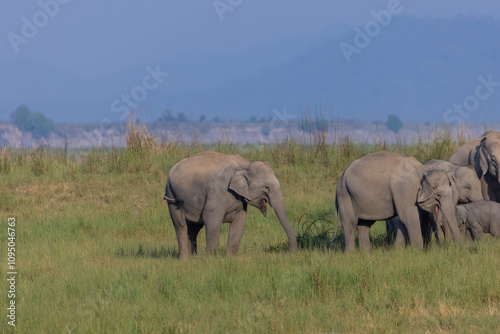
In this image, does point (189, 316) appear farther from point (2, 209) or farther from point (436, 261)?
point (2, 209)

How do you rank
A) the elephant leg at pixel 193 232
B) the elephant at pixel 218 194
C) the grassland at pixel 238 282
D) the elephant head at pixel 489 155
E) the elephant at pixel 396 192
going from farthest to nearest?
the elephant head at pixel 489 155
the elephant leg at pixel 193 232
the elephant at pixel 218 194
the elephant at pixel 396 192
the grassland at pixel 238 282

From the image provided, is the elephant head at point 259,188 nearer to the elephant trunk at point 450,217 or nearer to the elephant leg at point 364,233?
the elephant leg at point 364,233

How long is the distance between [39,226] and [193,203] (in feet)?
14.7

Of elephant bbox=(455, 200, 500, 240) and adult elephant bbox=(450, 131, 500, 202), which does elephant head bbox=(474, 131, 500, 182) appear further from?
elephant bbox=(455, 200, 500, 240)

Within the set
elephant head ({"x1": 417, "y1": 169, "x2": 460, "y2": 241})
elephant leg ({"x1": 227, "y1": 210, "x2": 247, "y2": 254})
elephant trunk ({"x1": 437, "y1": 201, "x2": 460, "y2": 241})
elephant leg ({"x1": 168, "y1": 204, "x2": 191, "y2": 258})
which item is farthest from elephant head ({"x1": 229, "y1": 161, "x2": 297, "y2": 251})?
elephant trunk ({"x1": 437, "y1": 201, "x2": 460, "y2": 241})

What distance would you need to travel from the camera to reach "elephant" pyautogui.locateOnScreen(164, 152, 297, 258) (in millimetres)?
8406

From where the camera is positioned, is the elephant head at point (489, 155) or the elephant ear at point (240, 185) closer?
the elephant ear at point (240, 185)

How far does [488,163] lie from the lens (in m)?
10.6

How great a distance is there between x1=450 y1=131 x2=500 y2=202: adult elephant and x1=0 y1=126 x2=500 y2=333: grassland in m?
1.35

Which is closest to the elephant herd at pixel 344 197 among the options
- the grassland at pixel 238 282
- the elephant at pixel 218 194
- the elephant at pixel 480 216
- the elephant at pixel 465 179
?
the elephant at pixel 218 194

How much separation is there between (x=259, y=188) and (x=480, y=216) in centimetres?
354

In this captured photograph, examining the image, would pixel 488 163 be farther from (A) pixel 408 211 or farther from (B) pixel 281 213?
(B) pixel 281 213

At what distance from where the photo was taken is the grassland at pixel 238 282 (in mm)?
5906

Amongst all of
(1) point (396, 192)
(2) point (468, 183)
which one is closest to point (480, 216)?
(2) point (468, 183)
